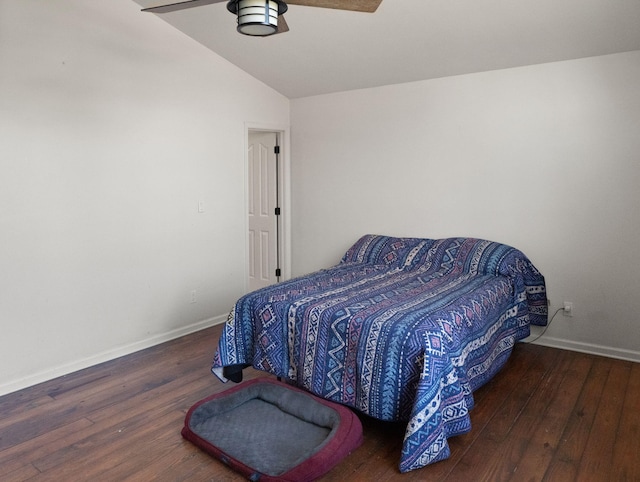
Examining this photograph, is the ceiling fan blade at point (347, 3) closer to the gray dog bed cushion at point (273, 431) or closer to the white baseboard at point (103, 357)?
the gray dog bed cushion at point (273, 431)

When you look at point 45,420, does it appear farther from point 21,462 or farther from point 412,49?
point 412,49

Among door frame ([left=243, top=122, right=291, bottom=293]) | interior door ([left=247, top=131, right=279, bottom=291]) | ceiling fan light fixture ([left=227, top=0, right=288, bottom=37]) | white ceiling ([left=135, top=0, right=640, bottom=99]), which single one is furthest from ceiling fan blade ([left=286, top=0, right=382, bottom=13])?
interior door ([left=247, top=131, right=279, bottom=291])

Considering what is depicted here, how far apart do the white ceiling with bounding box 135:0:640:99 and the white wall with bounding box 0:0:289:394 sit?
45cm

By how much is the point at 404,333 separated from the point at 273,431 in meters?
0.86

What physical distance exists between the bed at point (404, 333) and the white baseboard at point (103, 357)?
3.74ft

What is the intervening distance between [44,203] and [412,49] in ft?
9.53

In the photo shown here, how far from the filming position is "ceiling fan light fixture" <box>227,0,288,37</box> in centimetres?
187

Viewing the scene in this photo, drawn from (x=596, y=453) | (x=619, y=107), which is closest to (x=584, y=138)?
(x=619, y=107)

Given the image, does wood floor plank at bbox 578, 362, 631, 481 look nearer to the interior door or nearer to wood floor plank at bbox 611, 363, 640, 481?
wood floor plank at bbox 611, 363, 640, 481

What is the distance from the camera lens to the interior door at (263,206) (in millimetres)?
5203

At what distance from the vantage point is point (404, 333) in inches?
92.7

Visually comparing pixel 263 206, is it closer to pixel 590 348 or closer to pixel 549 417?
pixel 590 348

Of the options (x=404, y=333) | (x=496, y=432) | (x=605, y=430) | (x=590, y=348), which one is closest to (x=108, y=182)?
(x=404, y=333)

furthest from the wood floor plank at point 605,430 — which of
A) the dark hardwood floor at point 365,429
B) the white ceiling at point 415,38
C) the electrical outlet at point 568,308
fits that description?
the white ceiling at point 415,38
